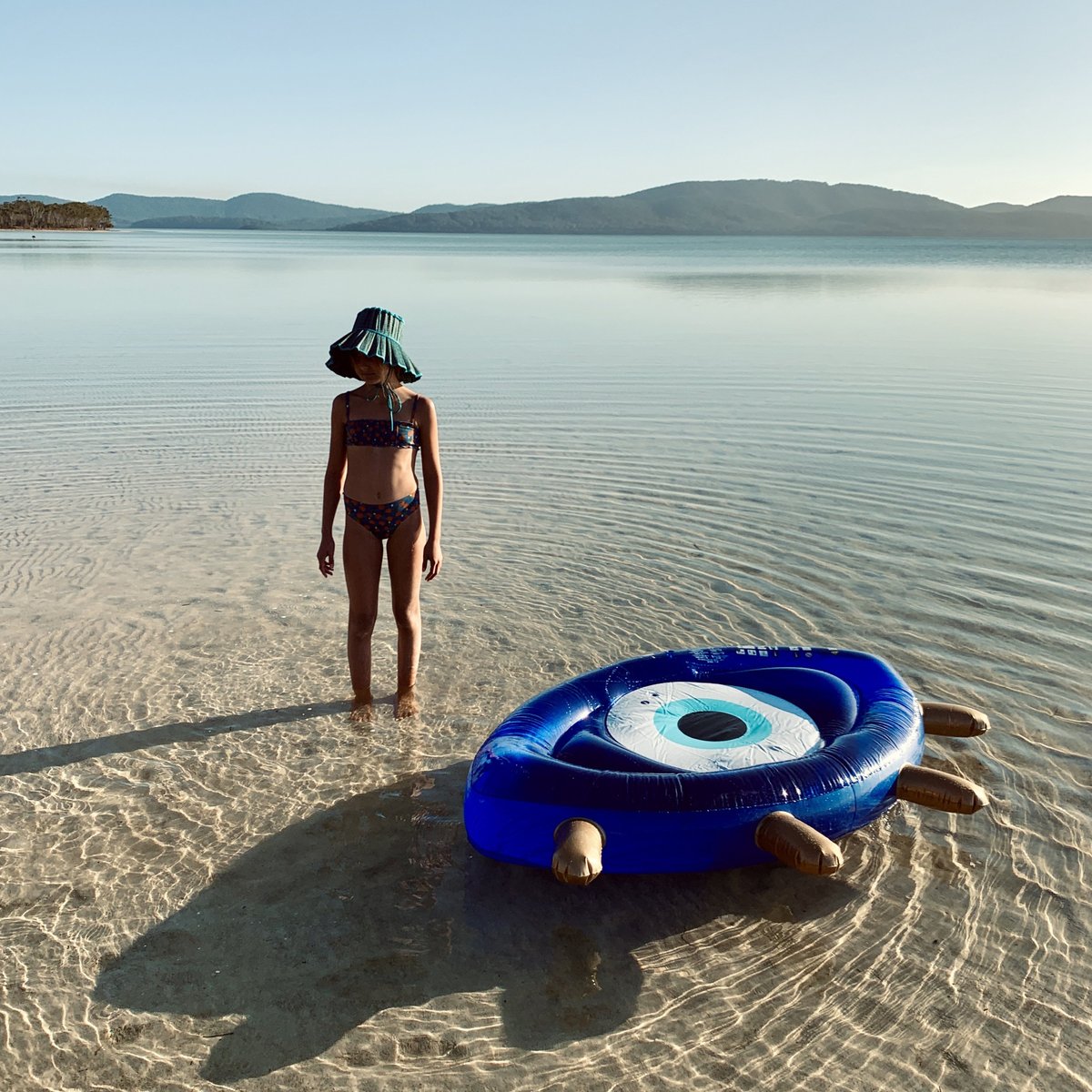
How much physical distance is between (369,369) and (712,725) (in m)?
2.38

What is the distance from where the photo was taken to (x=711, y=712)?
185 inches

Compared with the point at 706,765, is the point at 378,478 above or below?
above

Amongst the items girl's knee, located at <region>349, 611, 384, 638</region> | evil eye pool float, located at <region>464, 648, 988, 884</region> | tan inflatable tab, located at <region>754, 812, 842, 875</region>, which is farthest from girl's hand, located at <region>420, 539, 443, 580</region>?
tan inflatable tab, located at <region>754, 812, 842, 875</region>

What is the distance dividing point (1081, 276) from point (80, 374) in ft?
159

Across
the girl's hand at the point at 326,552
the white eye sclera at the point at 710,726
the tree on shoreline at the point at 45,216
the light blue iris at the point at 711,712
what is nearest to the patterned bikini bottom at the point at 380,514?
the girl's hand at the point at 326,552

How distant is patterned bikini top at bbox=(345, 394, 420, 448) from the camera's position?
519 centimetres

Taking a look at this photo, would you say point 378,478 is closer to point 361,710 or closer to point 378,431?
point 378,431

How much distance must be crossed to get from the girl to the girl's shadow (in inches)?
51.1

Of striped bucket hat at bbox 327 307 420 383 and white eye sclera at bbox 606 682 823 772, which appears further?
striped bucket hat at bbox 327 307 420 383

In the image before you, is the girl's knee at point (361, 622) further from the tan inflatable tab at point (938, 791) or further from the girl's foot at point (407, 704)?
the tan inflatable tab at point (938, 791)

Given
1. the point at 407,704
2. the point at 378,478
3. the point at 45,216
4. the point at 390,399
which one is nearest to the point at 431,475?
the point at 378,478

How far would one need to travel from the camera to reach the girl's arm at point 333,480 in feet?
17.0

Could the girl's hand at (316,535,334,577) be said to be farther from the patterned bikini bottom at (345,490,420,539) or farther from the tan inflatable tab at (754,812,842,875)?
the tan inflatable tab at (754,812,842,875)

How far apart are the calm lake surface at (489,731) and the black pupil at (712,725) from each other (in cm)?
61
